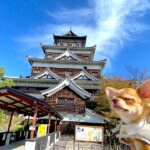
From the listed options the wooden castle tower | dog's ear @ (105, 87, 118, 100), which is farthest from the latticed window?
dog's ear @ (105, 87, 118, 100)

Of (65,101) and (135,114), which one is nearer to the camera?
(135,114)

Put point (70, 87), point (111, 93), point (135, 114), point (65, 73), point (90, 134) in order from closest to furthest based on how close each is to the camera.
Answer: point (135, 114) → point (111, 93) → point (90, 134) → point (70, 87) → point (65, 73)

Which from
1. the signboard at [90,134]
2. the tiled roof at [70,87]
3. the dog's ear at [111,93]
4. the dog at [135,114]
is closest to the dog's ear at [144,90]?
the dog at [135,114]

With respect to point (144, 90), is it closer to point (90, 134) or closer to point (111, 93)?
point (111, 93)

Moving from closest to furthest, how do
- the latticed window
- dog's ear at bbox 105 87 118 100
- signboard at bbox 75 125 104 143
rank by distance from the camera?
dog's ear at bbox 105 87 118 100 < signboard at bbox 75 125 104 143 < the latticed window

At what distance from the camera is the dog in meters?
1.60

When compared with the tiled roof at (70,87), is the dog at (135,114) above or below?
below

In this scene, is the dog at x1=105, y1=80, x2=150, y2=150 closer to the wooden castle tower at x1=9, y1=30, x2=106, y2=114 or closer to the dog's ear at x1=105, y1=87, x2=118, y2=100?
the dog's ear at x1=105, y1=87, x2=118, y2=100

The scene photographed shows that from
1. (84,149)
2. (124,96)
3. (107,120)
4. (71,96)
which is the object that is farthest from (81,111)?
(124,96)

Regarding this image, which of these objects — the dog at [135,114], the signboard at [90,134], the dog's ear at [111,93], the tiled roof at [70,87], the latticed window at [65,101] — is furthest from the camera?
the latticed window at [65,101]

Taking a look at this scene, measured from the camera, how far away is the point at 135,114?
5.27 ft

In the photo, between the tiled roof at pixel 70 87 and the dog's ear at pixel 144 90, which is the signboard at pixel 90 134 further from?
the tiled roof at pixel 70 87

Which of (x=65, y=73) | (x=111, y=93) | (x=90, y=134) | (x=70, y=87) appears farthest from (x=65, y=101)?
(x=111, y=93)

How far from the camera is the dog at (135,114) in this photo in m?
1.60
